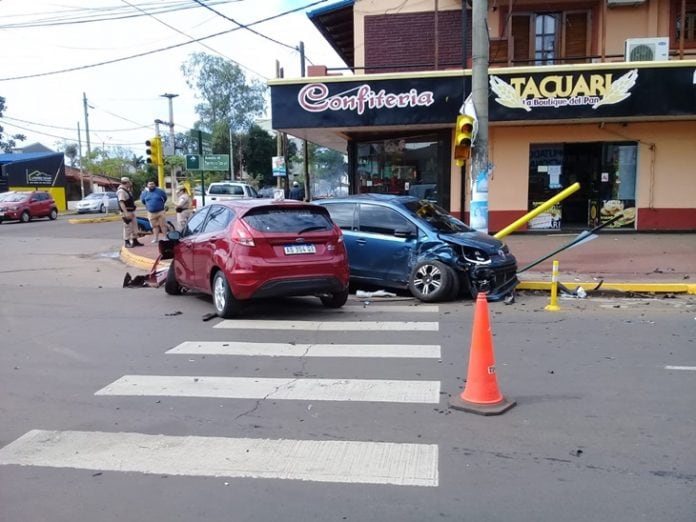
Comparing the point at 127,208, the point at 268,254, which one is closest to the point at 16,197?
the point at 127,208

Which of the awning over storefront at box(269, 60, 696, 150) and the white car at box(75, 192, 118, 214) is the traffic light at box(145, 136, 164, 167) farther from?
the white car at box(75, 192, 118, 214)

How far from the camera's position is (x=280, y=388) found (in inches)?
221

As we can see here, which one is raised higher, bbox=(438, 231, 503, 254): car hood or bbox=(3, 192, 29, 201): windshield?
bbox=(3, 192, 29, 201): windshield

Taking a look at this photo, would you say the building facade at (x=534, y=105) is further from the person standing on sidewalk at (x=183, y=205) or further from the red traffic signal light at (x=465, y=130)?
the red traffic signal light at (x=465, y=130)

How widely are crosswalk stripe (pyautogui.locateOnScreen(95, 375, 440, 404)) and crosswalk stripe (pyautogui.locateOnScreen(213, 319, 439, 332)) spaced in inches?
84.8

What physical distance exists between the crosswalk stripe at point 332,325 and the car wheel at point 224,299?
0.46ft

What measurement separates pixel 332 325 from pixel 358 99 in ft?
32.9

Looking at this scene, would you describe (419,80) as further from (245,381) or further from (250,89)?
(250,89)

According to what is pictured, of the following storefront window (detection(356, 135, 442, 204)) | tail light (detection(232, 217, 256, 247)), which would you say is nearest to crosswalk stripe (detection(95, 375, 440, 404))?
tail light (detection(232, 217, 256, 247))

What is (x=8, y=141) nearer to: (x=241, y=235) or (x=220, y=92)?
(x=220, y=92)

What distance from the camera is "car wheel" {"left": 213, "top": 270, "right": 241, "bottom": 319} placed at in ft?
27.7

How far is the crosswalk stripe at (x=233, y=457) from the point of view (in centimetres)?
390

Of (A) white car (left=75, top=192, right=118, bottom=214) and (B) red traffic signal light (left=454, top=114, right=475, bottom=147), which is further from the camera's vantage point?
(A) white car (left=75, top=192, right=118, bottom=214)

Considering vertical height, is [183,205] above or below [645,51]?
below
